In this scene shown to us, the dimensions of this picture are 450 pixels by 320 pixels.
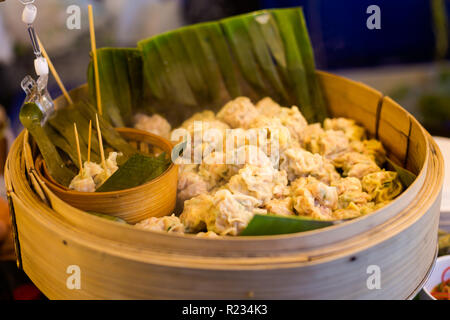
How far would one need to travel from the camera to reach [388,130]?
7.35 ft

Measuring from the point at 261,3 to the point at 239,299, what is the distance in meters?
3.44

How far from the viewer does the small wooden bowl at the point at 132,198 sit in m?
1.65

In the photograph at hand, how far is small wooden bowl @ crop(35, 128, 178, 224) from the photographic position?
1.65 m

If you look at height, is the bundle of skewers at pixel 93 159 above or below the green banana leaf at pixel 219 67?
below

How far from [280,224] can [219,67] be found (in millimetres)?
1440

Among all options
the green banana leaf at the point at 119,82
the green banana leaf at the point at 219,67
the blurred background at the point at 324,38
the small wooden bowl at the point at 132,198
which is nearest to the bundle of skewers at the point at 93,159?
the small wooden bowl at the point at 132,198

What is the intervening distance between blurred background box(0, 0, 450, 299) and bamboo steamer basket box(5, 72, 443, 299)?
2.21 meters

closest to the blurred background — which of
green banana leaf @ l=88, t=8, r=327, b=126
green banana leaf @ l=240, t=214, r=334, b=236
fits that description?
green banana leaf @ l=88, t=8, r=327, b=126

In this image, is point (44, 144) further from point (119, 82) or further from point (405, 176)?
point (405, 176)

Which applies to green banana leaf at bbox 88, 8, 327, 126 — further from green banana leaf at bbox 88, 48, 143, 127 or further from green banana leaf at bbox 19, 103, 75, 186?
green banana leaf at bbox 19, 103, 75, 186

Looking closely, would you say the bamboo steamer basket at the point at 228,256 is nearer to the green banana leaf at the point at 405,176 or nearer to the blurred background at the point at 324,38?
the green banana leaf at the point at 405,176

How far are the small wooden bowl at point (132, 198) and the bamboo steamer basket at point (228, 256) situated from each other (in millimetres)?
85

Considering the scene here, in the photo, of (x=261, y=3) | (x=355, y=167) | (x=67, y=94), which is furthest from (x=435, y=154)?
(x=261, y=3)
